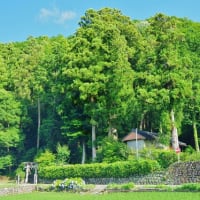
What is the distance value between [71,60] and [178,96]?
38.0 ft

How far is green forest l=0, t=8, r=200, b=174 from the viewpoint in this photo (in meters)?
33.1

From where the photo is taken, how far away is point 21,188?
95.6ft

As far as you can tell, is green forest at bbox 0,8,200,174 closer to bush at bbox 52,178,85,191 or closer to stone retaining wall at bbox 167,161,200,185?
stone retaining wall at bbox 167,161,200,185

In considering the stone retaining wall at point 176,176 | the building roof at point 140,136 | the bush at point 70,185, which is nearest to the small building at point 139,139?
the building roof at point 140,136

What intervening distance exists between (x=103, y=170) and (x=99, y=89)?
854 centimetres

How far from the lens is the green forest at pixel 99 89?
3306cm

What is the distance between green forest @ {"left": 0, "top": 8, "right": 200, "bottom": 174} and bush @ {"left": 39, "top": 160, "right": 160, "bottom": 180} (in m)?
2.86

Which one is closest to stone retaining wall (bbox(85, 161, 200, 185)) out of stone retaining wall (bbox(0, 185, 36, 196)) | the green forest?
the green forest

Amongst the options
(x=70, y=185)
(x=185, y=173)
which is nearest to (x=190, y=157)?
(x=185, y=173)

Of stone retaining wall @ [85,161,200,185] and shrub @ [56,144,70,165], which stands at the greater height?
shrub @ [56,144,70,165]

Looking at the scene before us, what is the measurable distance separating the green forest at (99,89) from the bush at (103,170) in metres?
2.86

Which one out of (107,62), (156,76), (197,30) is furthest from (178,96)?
(197,30)

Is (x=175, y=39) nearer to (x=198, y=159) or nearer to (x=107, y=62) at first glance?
(x=107, y=62)

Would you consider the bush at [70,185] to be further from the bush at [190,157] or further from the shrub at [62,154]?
the shrub at [62,154]
